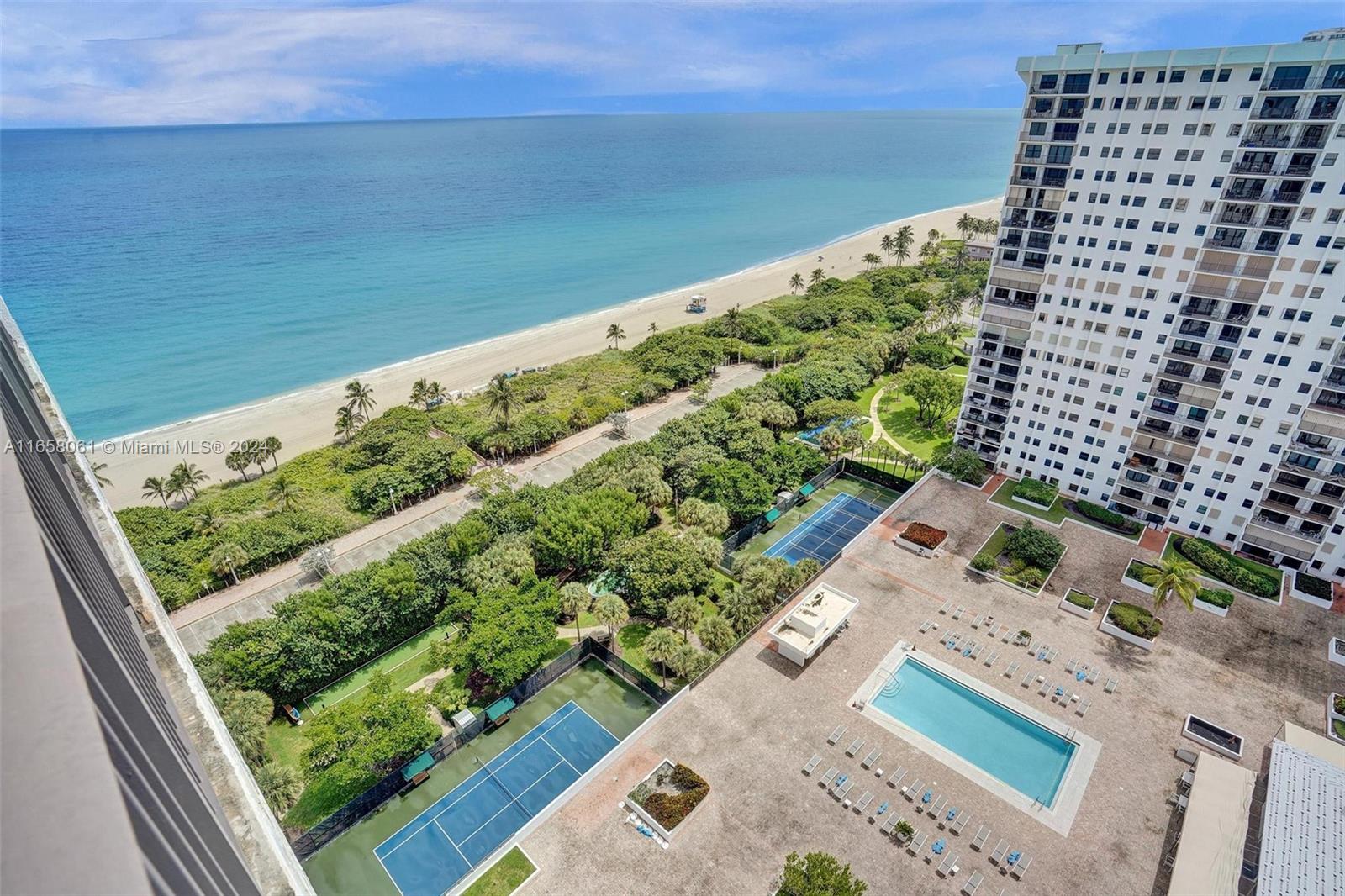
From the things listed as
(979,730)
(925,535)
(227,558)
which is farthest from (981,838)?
(227,558)

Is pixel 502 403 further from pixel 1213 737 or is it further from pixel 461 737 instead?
pixel 1213 737

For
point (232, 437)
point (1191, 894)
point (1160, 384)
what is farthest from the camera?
point (232, 437)

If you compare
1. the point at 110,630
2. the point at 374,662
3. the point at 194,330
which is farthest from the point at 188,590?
the point at 194,330

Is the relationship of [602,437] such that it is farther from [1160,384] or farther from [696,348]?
[1160,384]

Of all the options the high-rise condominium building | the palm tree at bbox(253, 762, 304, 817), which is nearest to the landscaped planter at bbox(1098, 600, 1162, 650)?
the high-rise condominium building

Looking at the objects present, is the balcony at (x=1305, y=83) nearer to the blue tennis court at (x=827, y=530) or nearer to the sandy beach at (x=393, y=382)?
the blue tennis court at (x=827, y=530)

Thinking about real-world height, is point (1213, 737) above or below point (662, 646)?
below

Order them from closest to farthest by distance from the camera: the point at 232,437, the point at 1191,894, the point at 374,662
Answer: the point at 1191,894, the point at 374,662, the point at 232,437

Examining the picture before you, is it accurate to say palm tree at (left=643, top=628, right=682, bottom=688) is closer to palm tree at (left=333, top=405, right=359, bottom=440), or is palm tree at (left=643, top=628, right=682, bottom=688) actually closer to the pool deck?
the pool deck
